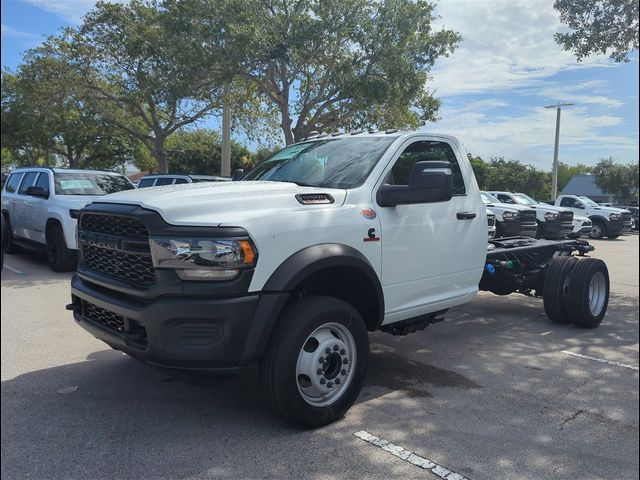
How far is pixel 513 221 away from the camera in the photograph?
44.3 feet

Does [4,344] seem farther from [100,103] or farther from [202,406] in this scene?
[100,103]

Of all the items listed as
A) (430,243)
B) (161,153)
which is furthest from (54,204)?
(161,153)

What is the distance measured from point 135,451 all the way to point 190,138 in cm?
2600

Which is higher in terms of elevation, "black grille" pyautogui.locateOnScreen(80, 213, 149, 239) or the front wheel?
"black grille" pyautogui.locateOnScreen(80, 213, 149, 239)

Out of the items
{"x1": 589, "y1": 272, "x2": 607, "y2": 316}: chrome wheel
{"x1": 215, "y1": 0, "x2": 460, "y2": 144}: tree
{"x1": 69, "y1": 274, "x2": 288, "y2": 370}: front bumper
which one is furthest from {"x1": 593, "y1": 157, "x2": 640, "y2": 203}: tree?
{"x1": 69, "y1": 274, "x2": 288, "y2": 370}: front bumper

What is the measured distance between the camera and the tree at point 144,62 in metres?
14.9

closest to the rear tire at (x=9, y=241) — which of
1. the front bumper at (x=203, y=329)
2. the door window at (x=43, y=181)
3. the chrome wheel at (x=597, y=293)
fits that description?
the door window at (x=43, y=181)

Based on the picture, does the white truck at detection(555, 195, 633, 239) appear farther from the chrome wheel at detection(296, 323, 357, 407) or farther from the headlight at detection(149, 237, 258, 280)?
the headlight at detection(149, 237, 258, 280)

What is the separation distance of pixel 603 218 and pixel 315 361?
24354mm

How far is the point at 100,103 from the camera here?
21750 mm

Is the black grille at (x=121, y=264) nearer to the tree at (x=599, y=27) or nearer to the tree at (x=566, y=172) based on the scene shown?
the tree at (x=599, y=27)

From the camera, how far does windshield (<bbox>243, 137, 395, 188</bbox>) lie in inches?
166

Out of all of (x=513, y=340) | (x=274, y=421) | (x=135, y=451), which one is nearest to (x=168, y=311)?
(x=135, y=451)

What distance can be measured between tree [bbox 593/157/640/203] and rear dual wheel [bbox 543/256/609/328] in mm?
44694
